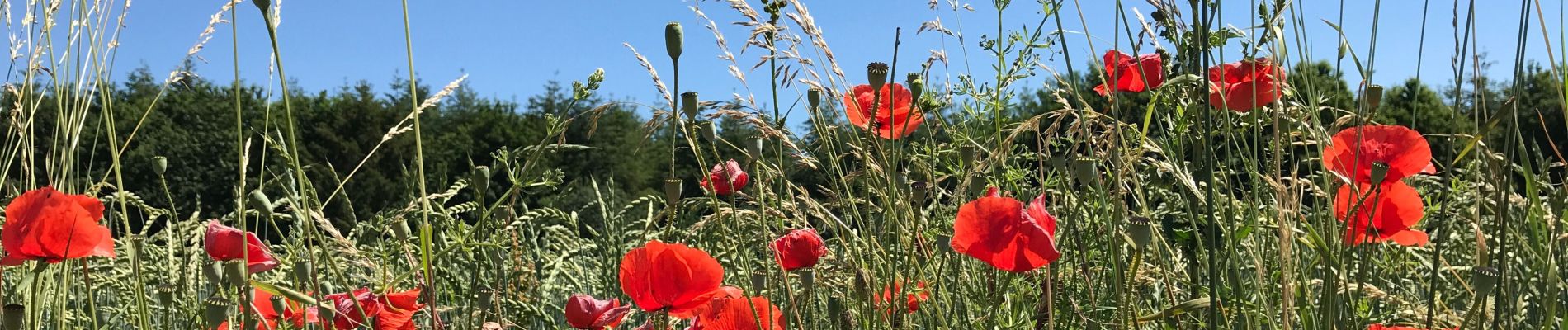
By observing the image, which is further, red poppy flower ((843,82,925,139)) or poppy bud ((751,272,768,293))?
red poppy flower ((843,82,925,139))

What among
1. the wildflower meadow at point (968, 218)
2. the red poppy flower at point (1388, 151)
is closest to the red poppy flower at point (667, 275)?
the wildflower meadow at point (968, 218)

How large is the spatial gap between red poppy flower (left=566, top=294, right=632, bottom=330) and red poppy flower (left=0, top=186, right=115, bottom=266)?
1.28 feet

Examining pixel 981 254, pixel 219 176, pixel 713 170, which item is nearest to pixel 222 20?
pixel 713 170

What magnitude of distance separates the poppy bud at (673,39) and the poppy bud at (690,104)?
0.20ft

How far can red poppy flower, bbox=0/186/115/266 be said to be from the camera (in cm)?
92

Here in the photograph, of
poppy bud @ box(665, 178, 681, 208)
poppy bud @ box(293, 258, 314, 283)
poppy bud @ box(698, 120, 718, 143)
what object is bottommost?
poppy bud @ box(293, 258, 314, 283)

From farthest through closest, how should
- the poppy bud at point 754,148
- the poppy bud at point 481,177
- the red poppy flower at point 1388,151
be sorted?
1. the red poppy flower at point 1388,151
2. the poppy bud at point 754,148
3. the poppy bud at point 481,177

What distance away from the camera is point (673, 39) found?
89cm

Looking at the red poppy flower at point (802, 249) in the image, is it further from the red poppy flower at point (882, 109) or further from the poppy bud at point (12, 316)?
the poppy bud at point (12, 316)

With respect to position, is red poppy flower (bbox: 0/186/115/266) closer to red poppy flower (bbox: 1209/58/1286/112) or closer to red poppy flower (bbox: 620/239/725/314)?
red poppy flower (bbox: 620/239/725/314)

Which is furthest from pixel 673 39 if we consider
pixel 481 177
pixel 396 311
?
pixel 396 311

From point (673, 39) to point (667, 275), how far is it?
0.19m

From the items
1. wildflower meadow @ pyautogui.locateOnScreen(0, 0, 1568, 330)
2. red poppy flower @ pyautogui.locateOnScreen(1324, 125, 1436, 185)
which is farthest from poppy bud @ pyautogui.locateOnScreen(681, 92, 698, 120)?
red poppy flower @ pyautogui.locateOnScreen(1324, 125, 1436, 185)

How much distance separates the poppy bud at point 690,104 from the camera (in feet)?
3.03
